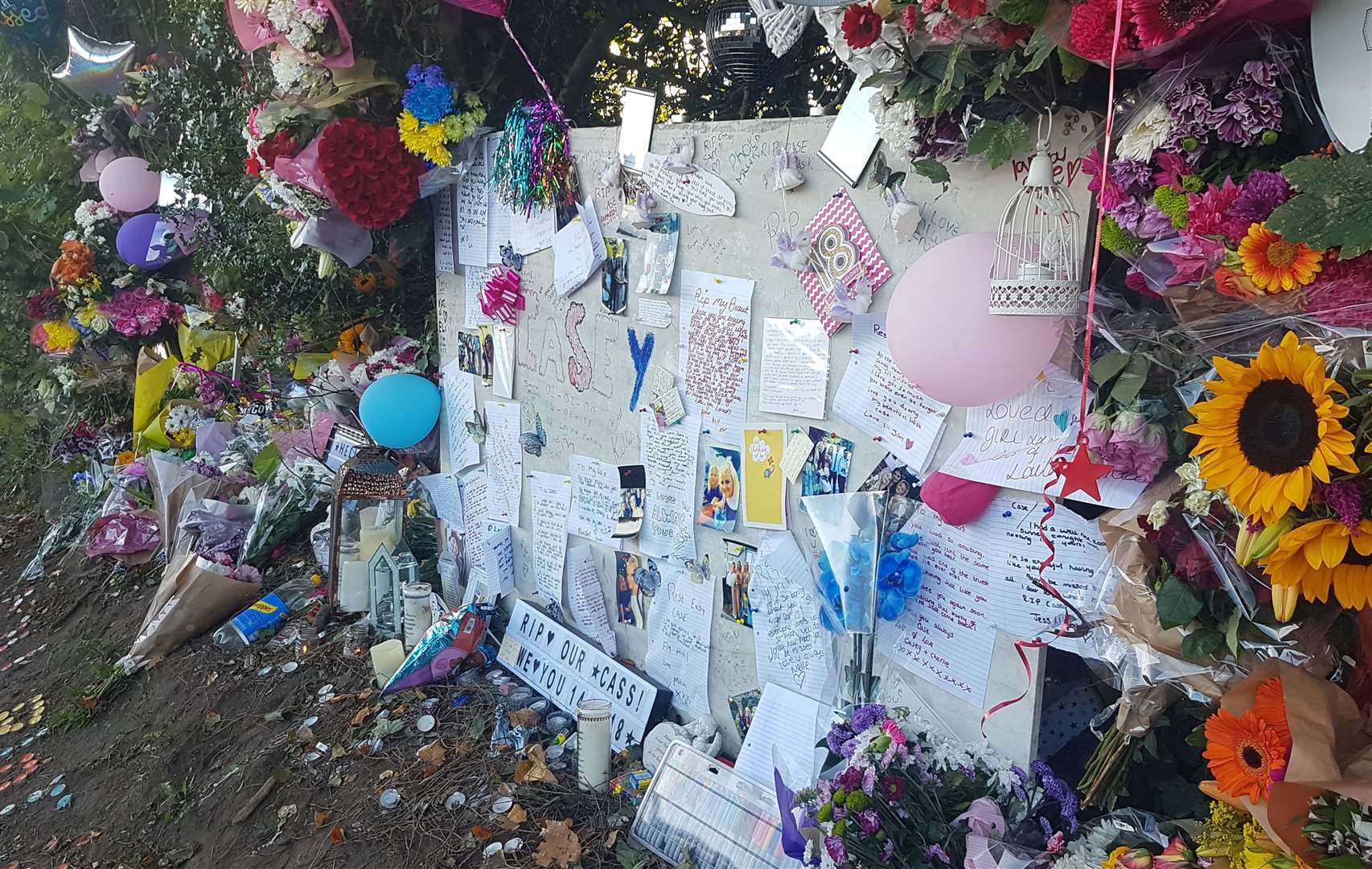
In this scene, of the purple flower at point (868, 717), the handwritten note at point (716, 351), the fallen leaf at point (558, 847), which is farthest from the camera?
the fallen leaf at point (558, 847)

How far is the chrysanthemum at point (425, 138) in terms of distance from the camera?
328 centimetres

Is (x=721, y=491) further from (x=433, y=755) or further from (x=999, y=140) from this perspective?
(x=433, y=755)

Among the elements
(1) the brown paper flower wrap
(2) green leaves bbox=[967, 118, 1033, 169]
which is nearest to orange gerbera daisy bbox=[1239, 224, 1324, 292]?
(2) green leaves bbox=[967, 118, 1033, 169]

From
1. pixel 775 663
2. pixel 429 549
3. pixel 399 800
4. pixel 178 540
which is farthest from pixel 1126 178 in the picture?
pixel 178 540

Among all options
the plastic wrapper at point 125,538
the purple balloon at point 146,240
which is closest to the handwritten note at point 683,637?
the plastic wrapper at point 125,538

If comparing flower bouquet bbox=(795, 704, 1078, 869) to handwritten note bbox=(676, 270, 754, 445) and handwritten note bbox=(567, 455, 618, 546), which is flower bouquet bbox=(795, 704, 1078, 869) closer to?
handwritten note bbox=(676, 270, 754, 445)

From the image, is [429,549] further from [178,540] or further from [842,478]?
[842,478]

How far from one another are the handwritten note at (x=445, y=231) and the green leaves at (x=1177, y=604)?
3098mm

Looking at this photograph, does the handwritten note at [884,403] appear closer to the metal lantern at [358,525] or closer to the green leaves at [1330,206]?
the green leaves at [1330,206]

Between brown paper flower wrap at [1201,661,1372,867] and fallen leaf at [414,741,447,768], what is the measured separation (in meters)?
2.63

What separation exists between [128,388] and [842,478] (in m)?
6.33

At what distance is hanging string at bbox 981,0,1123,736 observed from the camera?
4.34ft

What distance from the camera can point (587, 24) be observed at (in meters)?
3.82

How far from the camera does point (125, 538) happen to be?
525 centimetres
